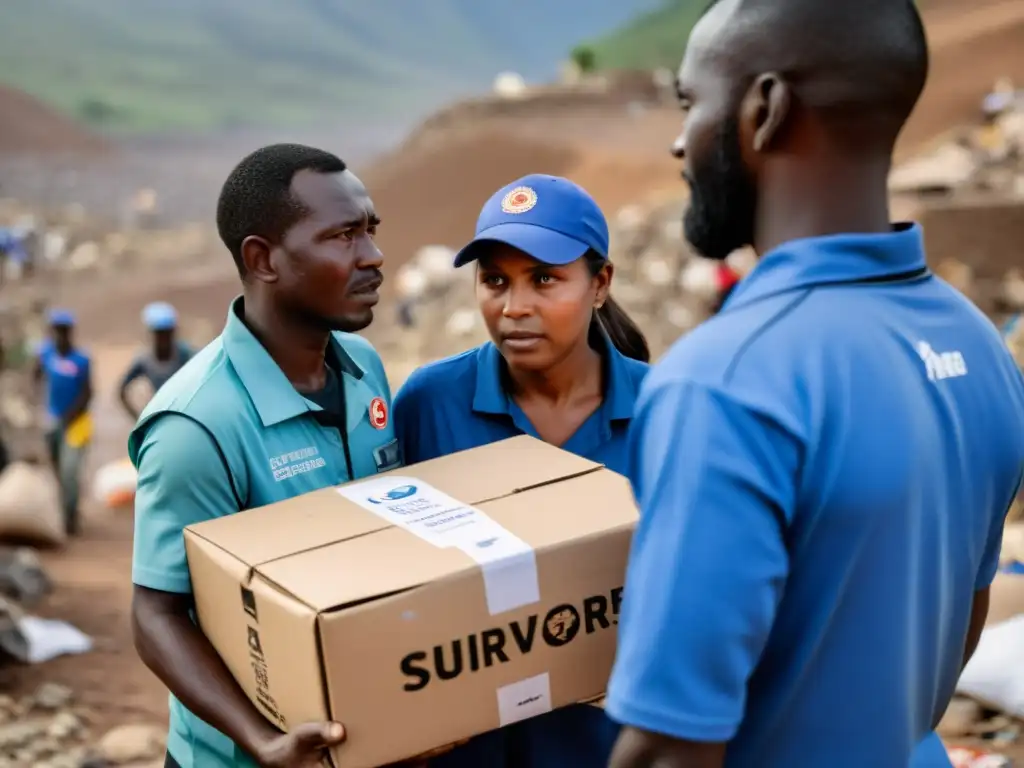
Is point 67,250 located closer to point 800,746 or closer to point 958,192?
point 958,192

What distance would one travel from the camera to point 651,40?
31.0 metres

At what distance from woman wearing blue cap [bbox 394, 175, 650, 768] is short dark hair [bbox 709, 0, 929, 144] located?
3.27ft

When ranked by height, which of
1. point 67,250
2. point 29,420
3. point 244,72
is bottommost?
point 29,420

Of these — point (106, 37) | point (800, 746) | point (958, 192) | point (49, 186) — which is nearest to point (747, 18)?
point (800, 746)

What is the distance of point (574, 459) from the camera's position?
1992 millimetres

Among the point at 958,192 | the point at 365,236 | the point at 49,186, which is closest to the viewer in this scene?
the point at 365,236

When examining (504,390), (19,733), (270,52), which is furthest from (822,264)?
(270,52)

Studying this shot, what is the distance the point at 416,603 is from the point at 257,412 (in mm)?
583

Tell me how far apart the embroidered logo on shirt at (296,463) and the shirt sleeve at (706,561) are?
95 cm

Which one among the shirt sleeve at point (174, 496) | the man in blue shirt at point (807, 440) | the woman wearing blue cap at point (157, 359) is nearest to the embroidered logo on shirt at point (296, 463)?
the shirt sleeve at point (174, 496)

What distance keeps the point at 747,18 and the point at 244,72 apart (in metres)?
34.5

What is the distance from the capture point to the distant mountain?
31.0 meters

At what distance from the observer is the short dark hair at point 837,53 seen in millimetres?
1279

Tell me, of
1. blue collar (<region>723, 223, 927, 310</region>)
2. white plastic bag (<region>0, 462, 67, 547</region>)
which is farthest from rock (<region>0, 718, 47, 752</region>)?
blue collar (<region>723, 223, 927, 310</region>)
